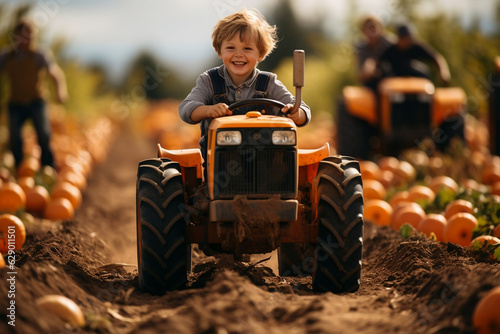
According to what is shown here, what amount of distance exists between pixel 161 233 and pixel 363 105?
26.0 ft

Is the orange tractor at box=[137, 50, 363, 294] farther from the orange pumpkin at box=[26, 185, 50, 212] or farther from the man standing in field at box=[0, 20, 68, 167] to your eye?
the man standing in field at box=[0, 20, 68, 167]

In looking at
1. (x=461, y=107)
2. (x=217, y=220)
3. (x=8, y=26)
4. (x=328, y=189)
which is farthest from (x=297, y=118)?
(x=8, y=26)

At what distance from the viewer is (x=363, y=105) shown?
12750 millimetres

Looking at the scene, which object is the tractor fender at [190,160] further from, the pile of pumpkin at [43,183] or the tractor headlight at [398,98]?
the tractor headlight at [398,98]

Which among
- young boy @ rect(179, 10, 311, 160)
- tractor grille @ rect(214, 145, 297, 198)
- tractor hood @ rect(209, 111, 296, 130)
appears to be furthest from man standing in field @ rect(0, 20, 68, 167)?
tractor grille @ rect(214, 145, 297, 198)

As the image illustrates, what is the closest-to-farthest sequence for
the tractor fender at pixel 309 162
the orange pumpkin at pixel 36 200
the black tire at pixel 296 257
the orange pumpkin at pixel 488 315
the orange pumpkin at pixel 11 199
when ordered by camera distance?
the orange pumpkin at pixel 488 315 → the tractor fender at pixel 309 162 → the black tire at pixel 296 257 → the orange pumpkin at pixel 11 199 → the orange pumpkin at pixel 36 200

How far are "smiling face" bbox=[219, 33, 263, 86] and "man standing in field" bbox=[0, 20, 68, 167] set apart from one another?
7.10 meters

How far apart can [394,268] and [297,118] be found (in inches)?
62.7

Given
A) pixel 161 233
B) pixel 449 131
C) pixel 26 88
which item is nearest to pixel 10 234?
pixel 161 233

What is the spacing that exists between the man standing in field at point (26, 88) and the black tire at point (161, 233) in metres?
7.32

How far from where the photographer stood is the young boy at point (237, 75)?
5.83m

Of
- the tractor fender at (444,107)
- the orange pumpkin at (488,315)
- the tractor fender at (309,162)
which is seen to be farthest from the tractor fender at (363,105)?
the orange pumpkin at (488,315)

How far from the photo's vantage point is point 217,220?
5.22m

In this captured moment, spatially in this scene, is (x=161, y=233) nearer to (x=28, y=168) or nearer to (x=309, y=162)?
(x=309, y=162)
